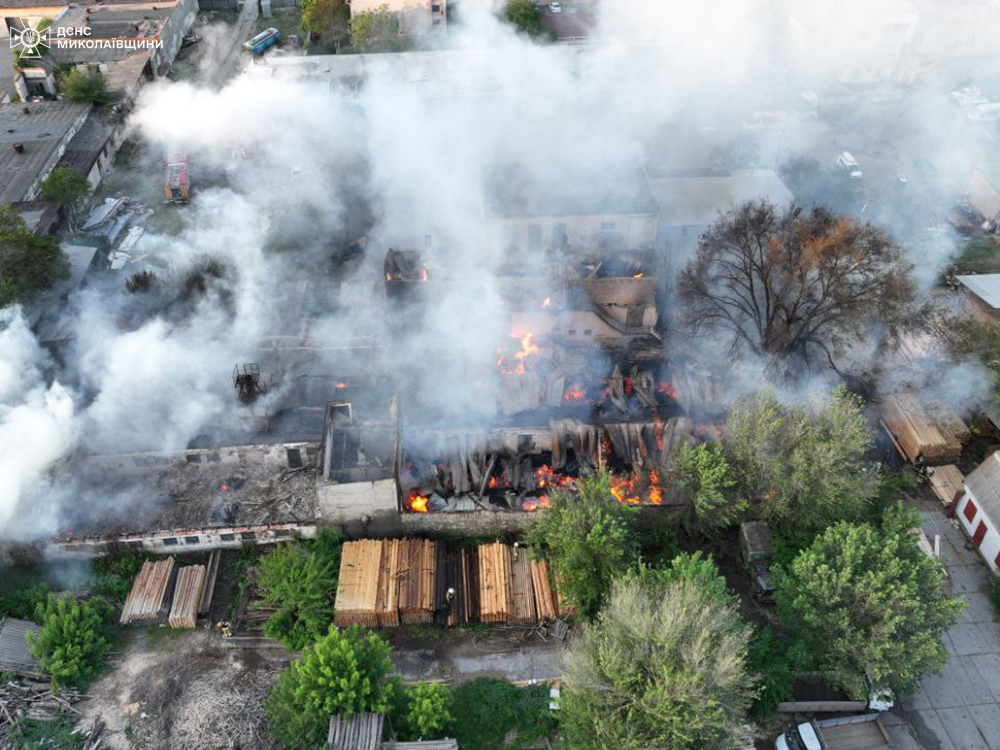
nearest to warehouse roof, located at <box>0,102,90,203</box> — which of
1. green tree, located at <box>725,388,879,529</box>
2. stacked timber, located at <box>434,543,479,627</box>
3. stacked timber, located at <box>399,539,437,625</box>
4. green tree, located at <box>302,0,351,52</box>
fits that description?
green tree, located at <box>302,0,351,52</box>

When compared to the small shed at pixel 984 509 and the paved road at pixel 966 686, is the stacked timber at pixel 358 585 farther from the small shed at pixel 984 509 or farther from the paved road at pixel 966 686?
the small shed at pixel 984 509

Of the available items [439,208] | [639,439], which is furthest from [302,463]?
[439,208]

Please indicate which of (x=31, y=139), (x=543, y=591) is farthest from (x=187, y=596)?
(x=31, y=139)

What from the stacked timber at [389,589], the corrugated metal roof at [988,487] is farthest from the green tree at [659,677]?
the corrugated metal roof at [988,487]

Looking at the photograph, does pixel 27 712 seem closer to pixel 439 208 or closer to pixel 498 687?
pixel 498 687

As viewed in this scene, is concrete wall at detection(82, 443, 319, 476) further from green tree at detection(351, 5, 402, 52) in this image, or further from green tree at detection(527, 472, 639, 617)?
green tree at detection(351, 5, 402, 52)

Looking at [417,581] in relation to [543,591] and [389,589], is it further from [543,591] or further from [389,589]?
[543,591]
